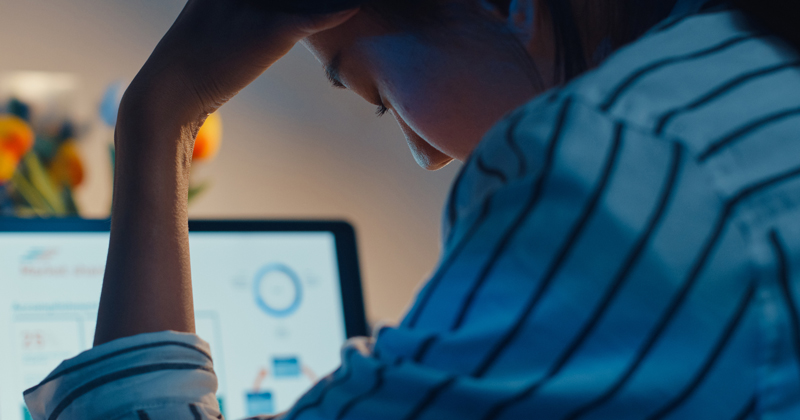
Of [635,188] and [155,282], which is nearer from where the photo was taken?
[635,188]

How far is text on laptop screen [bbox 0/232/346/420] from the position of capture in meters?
0.59

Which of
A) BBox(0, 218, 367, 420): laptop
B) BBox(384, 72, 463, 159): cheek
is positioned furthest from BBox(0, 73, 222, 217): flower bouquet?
BBox(384, 72, 463, 159): cheek

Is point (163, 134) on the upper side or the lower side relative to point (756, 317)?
upper

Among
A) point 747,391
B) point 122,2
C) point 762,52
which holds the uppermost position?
point 122,2

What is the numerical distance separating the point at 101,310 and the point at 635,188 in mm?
332

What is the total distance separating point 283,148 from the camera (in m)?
1.29

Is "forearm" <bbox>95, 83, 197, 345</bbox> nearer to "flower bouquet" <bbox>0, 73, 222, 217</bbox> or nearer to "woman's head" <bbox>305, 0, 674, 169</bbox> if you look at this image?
"woman's head" <bbox>305, 0, 674, 169</bbox>

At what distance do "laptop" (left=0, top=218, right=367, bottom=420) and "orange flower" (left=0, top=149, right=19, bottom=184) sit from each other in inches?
11.0

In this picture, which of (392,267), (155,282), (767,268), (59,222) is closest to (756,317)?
(767,268)

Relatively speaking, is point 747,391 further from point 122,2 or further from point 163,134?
point 122,2

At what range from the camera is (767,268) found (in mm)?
241

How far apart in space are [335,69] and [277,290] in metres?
0.29

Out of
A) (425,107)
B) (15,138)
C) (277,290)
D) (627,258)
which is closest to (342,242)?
(277,290)

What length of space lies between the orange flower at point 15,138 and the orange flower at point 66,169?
0.06 meters
